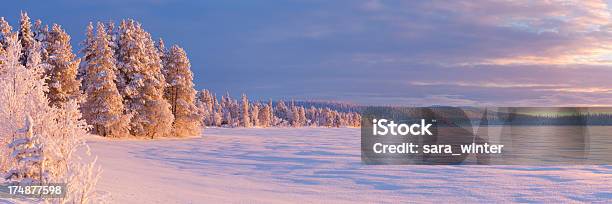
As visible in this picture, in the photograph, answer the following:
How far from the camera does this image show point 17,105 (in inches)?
445

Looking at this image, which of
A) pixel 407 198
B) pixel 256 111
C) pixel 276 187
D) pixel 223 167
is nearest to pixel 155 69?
pixel 223 167

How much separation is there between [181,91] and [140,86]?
614 cm

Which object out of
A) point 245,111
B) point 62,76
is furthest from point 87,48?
point 245,111

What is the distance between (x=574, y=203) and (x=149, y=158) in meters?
17.2

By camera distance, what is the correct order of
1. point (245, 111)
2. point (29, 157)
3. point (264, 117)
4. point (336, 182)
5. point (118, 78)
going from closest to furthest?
point (29, 157) < point (336, 182) < point (118, 78) < point (245, 111) < point (264, 117)

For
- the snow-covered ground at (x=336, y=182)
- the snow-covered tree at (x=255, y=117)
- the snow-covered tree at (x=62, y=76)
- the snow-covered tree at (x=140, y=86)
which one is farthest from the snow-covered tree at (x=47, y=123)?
the snow-covered tree at (x=255, y=117)

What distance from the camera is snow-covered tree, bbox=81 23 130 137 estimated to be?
38.0 m

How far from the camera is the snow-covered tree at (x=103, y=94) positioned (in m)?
38.0

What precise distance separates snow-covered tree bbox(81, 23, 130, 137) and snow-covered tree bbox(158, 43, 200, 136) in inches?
334

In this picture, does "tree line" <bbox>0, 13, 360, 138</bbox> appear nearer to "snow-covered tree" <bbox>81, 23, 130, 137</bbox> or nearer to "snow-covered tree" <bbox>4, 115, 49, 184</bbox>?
"snow-covered tree" <bbox>81, 23, 130, 137</bbox>

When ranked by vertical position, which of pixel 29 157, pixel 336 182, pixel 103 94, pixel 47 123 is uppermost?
pixel 103 94

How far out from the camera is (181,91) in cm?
4825

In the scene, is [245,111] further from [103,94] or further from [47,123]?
[47,123]

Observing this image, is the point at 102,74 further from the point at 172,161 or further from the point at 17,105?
the point at 17,105
